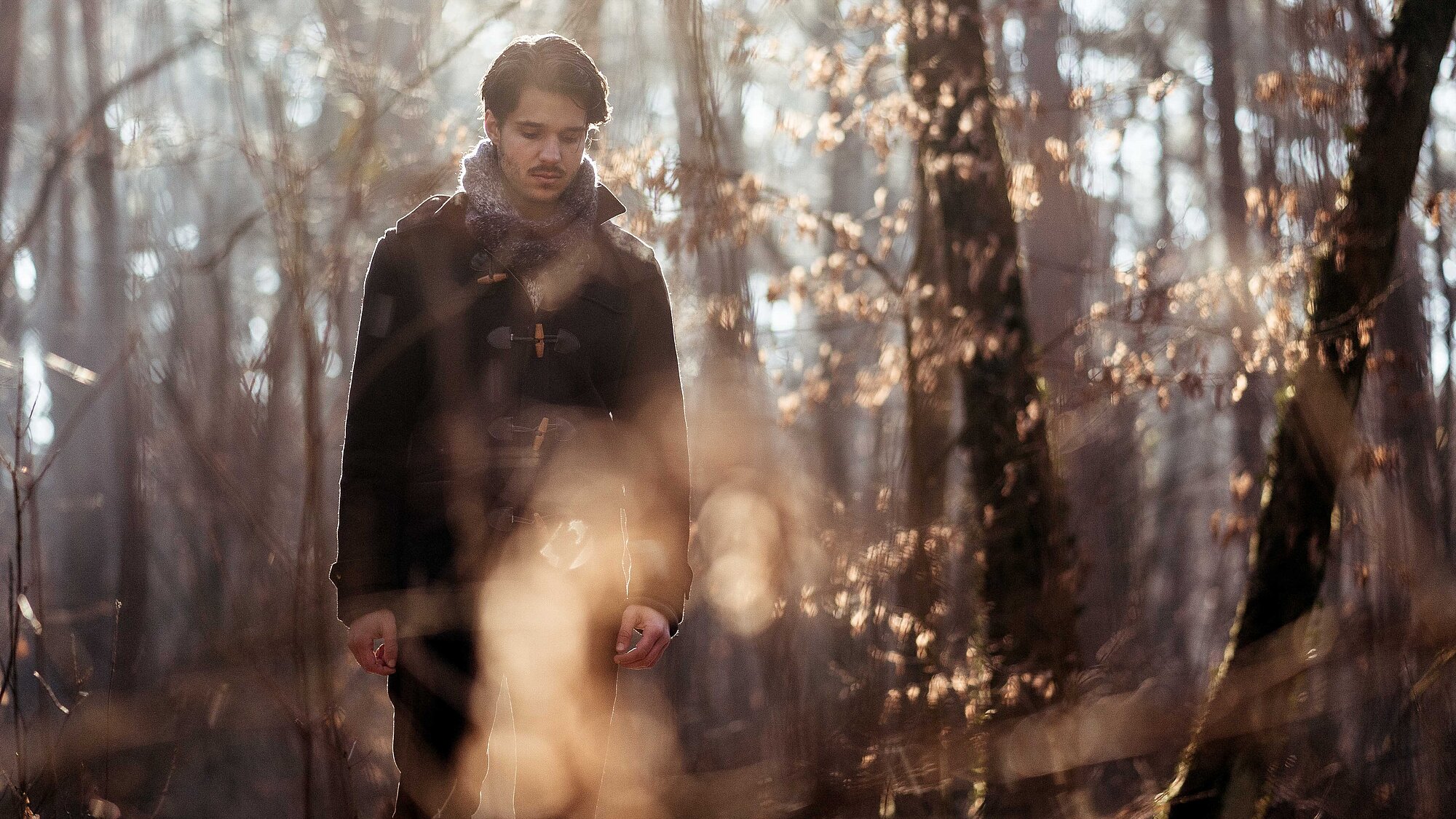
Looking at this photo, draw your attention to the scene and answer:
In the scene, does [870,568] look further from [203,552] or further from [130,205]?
[130,205]

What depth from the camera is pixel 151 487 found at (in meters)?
6.64

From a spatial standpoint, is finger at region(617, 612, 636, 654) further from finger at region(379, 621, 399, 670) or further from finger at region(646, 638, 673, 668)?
finger at region(379, 621, 399, 670)

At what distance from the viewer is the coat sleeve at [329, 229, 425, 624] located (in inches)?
85.9

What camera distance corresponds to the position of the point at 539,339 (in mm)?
2246

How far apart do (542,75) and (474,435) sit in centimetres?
75

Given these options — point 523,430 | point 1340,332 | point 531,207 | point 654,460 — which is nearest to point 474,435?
point 523,430

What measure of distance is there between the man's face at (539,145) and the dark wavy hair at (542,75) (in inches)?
0.5

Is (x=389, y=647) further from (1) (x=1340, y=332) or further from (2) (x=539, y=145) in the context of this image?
(1) (x=1340, y=332)

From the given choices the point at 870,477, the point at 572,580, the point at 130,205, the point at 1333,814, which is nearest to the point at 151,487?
the point at 130,205

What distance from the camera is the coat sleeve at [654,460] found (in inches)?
90.6

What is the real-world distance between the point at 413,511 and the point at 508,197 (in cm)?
68

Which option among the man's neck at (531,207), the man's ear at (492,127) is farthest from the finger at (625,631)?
the man's ear at (492,127)

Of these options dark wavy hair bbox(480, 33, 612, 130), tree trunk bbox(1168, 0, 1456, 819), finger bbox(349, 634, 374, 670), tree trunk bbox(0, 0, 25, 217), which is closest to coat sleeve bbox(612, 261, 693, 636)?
dark wavy hair bbox(480, 33, 612, 130)

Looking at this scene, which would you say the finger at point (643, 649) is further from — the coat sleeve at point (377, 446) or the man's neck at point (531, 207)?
the man's neck at point (531, 207)
